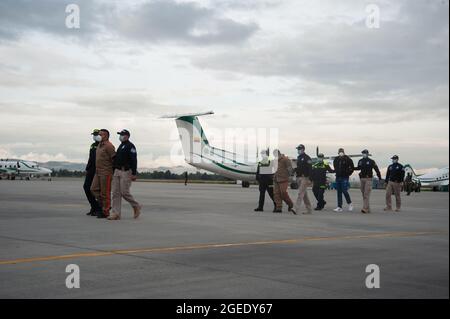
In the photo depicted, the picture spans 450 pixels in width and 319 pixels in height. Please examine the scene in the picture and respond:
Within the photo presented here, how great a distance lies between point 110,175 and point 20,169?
2550 inches

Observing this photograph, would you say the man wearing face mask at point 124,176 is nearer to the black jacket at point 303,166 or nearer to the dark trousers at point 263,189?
the dark trousers at point 263,189

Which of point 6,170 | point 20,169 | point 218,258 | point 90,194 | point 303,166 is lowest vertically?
point 218,258

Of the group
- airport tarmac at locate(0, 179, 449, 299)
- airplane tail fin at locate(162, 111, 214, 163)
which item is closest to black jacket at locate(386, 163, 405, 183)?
airport tarmac at locate(0, 179, 449, 299)

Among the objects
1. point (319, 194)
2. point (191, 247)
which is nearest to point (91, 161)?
point (191, 247)

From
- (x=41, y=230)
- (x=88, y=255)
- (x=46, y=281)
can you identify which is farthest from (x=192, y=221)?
(x=46, y=281)

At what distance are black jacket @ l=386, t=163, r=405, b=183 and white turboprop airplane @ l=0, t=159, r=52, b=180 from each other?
5981 centimetres

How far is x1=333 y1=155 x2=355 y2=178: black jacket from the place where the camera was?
60.3 ft

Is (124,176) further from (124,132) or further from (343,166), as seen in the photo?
(343,166)

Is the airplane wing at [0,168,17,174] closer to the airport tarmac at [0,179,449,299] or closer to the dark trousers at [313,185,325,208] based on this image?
the dark trousers at [313,185,325,208]

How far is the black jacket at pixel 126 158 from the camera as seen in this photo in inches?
523

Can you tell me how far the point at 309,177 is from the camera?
57.6 ft

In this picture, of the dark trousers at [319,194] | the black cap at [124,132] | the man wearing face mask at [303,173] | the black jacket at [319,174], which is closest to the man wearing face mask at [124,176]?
Answer: the black cap at [124,132]

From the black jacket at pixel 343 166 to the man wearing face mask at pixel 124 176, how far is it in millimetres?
7471
